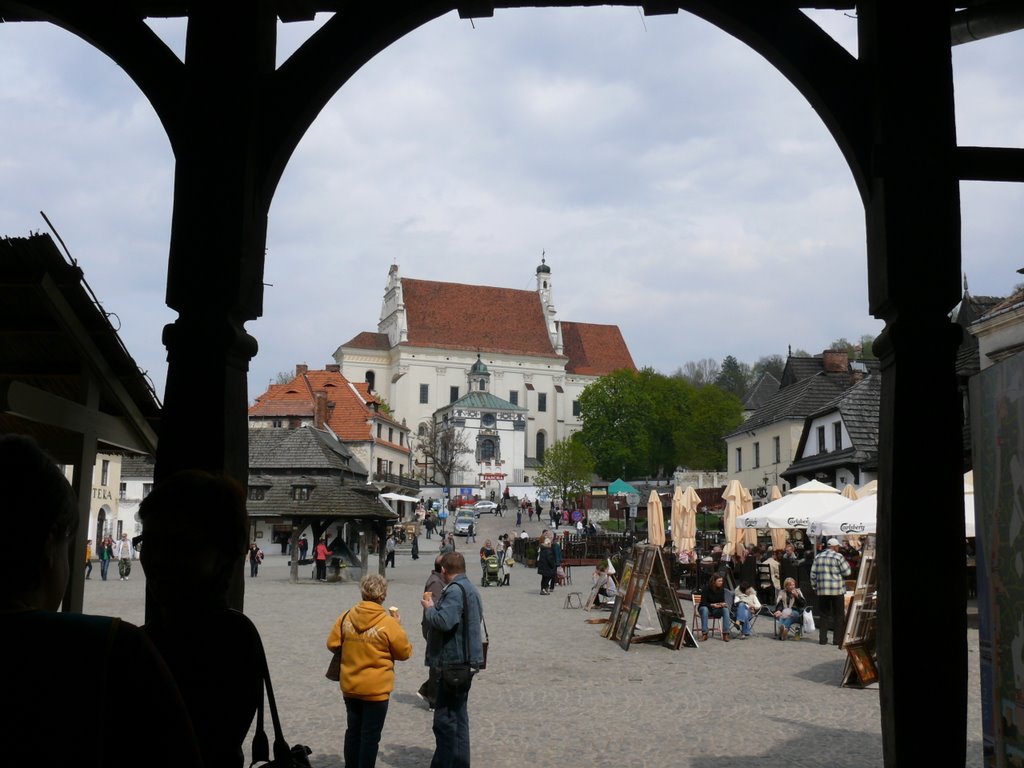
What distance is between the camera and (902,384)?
3.74 metres

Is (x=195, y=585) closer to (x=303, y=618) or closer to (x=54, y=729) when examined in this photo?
(x=54, y=729)

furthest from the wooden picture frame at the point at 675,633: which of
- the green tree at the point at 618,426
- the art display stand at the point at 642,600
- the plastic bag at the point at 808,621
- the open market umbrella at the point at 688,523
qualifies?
the green tree at the point at 618,426

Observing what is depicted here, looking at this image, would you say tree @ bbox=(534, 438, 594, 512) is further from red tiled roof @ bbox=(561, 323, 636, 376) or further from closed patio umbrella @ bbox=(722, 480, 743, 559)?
closed patio umbrella @ bbox=(722, 480, 743, 559)

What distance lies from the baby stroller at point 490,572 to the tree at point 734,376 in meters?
110

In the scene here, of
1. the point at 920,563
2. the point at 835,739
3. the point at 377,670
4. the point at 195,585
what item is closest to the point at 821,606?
the point at 835,739

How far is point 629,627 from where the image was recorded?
1494 cm

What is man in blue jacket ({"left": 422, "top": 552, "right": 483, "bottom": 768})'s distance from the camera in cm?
636

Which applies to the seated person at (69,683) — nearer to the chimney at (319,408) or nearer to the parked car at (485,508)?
the parked car at (485,508)

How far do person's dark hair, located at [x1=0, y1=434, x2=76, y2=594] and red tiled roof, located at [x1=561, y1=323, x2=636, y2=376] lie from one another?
116259 millimetres

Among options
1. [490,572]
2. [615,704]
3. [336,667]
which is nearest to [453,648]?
[336,667]

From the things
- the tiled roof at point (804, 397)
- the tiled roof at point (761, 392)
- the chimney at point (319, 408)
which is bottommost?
the tiled roof at point (804, 397)

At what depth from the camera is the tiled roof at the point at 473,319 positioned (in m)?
112

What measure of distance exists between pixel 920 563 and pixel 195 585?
2.62 m

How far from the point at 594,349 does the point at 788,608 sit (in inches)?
4208
